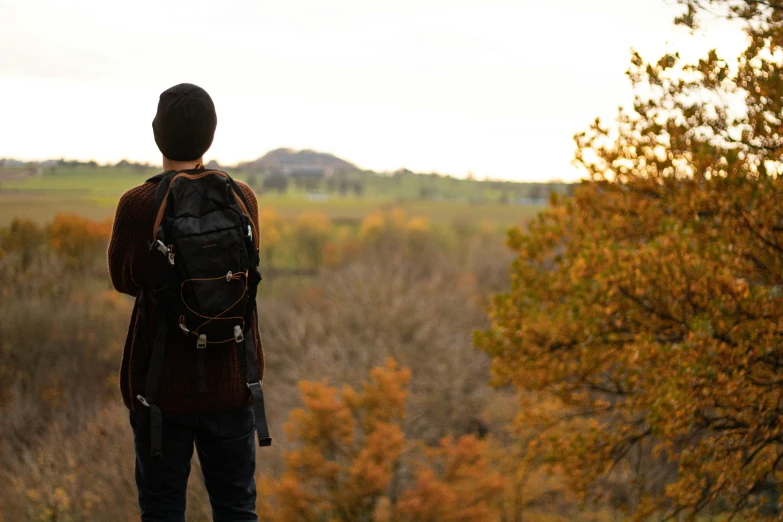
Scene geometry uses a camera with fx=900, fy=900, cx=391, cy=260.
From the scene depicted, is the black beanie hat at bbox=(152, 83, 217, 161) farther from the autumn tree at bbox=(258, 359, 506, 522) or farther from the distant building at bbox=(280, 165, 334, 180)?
the distant building at bbox=(280, 165, 334, 180)

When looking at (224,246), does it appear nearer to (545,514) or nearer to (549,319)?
(549,319)

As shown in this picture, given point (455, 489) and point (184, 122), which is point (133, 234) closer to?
point (184, 122)

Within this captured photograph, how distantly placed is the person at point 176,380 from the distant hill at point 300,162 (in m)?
36.4

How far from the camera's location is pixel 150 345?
3148 millimetres

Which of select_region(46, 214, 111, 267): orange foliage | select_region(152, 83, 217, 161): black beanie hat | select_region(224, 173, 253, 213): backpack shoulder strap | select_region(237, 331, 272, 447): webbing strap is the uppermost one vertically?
select_region(152, 83, 217, 161): black beanie hat

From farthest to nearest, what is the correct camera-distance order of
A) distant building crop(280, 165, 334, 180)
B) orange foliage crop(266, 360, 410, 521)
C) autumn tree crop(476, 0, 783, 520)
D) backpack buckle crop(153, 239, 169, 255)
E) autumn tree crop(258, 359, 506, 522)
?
distant building crop(280, 165, 334, 180) < autumn tree crop(258, 359, 506, 522) < orange foliage crop(266, 360, 410, 521) < autumn tree crop(476, 0, 783, 520) < backpack buckle crop(153, 239, 169, 255)

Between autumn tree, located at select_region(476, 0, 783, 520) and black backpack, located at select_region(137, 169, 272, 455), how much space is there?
504 centimetres

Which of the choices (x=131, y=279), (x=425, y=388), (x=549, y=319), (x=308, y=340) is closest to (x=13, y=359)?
(x=308, y=340)

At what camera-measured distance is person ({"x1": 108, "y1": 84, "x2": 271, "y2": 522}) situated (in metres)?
3.14

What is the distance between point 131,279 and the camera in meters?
3.18

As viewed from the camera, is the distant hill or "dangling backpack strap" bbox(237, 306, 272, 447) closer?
"dangling backpack strap" bbox(237, 306, 272, 447)

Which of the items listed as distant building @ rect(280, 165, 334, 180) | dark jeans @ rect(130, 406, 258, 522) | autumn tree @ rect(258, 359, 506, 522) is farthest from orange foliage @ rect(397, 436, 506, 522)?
distant building @ rect(280, 165, 334, 180)

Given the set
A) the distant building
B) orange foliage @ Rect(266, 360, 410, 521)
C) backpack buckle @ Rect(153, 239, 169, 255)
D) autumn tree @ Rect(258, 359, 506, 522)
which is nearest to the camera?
backpack buckle @ Rect(153, 239, 169, 255)

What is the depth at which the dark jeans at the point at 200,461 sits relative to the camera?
3.21 metres
